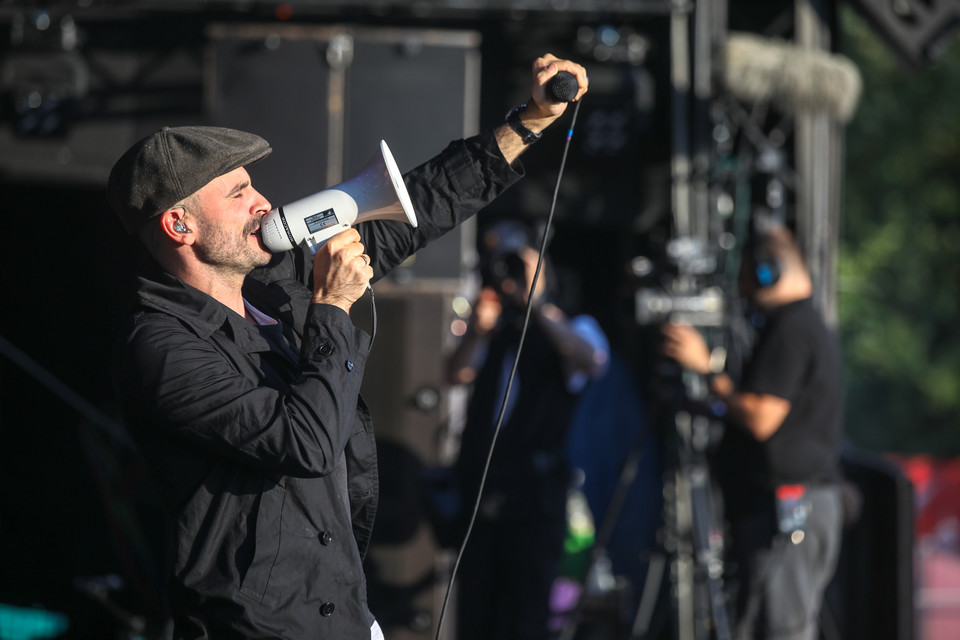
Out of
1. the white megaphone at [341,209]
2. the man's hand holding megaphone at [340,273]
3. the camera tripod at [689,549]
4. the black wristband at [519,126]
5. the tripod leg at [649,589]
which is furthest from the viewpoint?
the tripod leg at [649,589]

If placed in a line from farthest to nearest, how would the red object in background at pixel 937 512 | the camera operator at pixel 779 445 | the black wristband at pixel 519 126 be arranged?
the red object in background at pixel 937 512 → the camera operator at pixel 779 445 → the black wristband at pixel 519 126

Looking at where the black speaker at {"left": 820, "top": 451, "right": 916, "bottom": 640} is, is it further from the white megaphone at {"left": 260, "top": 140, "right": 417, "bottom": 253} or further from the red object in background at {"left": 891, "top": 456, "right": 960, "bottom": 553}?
the red object in background at {"left": 891, "top": 456, "right": 960, "bottom": 553}

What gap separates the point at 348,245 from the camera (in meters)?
2.06

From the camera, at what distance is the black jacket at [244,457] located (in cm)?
193

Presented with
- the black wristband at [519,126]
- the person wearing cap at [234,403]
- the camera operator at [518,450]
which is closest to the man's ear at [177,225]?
the person wearing cap at [234,403]

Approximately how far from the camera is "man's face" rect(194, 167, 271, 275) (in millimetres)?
2135

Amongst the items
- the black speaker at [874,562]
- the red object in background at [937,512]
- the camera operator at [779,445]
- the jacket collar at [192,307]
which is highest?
the jacket collar at [192,307]

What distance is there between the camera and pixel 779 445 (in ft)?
13.7

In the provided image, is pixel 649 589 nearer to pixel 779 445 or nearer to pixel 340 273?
pixel 779 445

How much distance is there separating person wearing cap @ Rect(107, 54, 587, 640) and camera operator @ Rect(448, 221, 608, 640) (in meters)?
2.26

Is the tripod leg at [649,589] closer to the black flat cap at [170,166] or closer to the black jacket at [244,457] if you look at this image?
the black jacket at [244,457]

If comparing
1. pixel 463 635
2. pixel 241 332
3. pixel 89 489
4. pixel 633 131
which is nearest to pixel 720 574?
pixel 463 635

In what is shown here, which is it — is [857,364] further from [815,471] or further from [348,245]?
[348,245]

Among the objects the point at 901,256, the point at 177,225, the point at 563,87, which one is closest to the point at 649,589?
the point at 563,87
